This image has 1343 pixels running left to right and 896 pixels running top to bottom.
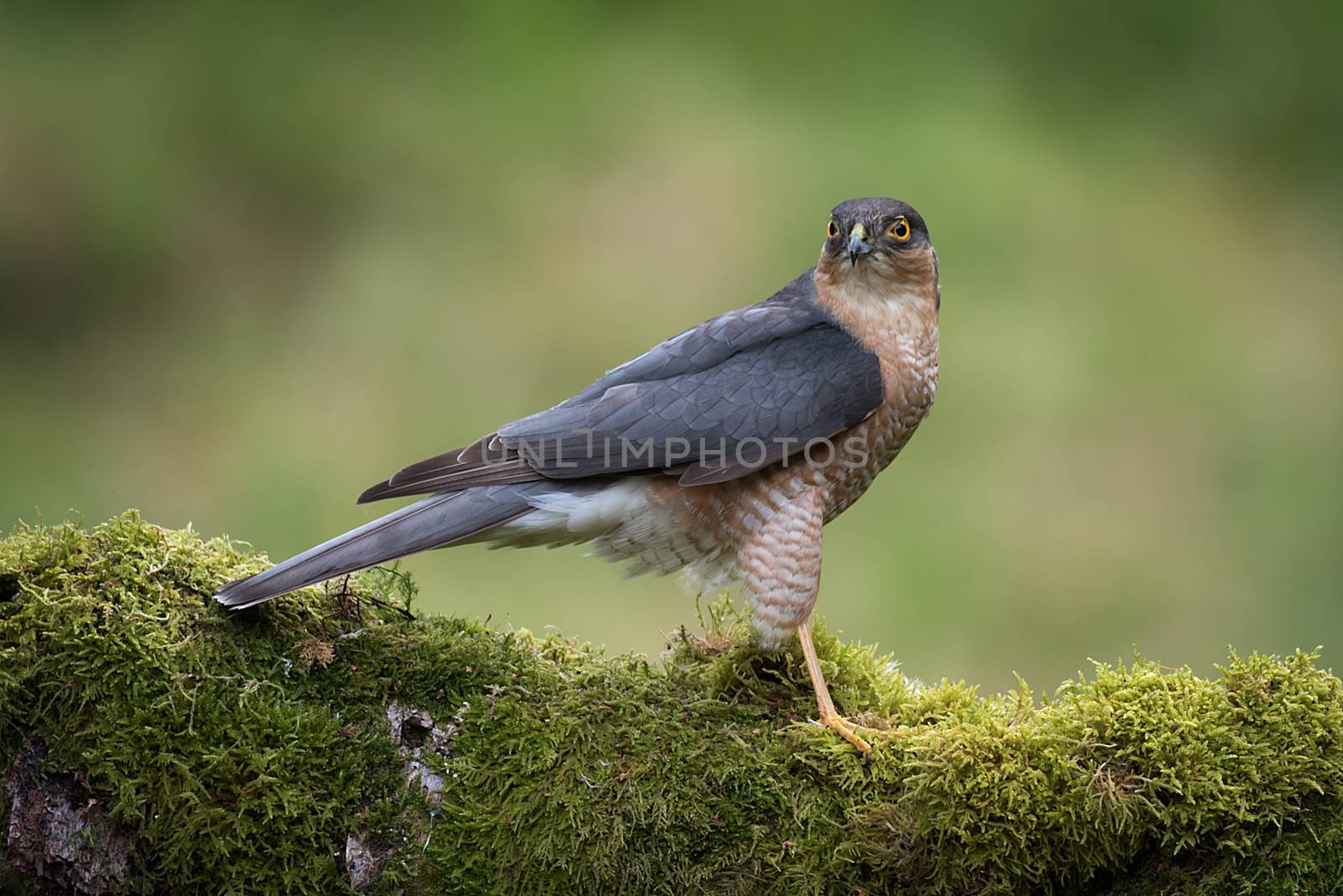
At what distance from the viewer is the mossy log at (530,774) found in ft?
9.34

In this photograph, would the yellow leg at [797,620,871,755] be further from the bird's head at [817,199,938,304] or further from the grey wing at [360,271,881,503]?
the bird's head at [817,199,938,304]

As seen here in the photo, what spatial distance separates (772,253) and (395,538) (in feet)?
14.5

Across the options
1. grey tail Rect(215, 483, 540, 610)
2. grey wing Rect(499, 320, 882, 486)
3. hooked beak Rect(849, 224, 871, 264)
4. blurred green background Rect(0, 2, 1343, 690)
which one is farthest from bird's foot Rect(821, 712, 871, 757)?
blurred green background Rect(0, 2, 1343, 690)

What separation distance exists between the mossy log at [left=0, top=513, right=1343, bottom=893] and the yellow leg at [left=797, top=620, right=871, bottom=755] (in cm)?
3

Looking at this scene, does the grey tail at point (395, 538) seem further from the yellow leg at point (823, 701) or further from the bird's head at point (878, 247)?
the bird's head at point (878, 247)

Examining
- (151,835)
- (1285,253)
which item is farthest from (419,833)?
(1285,253)

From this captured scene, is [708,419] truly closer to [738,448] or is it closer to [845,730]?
[738,448]

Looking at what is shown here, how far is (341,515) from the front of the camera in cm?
666

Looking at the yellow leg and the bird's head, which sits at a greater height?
the bird's head

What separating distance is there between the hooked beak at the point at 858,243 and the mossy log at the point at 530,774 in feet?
4.81

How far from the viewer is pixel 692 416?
149 inches

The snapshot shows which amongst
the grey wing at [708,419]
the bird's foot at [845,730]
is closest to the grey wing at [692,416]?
the grey wing at [708,419]

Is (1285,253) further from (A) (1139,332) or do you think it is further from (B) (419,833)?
(B) (419,833)

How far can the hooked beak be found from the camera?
12.8ft
